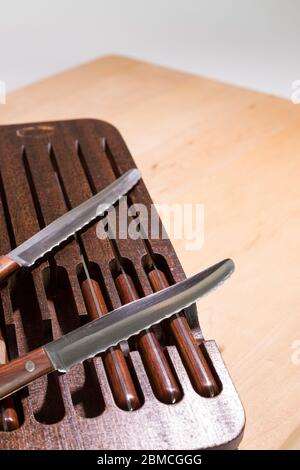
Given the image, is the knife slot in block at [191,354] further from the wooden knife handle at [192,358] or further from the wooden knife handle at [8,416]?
the wooden knife handle at [8,416]

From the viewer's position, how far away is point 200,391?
474 mm

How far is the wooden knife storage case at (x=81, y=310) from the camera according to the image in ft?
1.46

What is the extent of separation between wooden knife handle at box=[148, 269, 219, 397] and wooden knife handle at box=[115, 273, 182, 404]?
0.01 m

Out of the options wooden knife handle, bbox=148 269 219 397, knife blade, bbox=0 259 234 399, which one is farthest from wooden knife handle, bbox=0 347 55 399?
wooden knife handle, bbox=148 269 219 397

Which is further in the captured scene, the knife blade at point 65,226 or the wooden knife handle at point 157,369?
the knife blade at point 65,226

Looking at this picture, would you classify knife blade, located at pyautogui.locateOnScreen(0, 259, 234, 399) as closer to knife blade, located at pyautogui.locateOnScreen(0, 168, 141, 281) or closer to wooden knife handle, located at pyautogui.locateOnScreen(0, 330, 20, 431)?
wooden knife handle, located at pyautogui.locateOnScreen(0, 330, 20, 431)

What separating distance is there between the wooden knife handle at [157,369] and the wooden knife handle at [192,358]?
0.01 m

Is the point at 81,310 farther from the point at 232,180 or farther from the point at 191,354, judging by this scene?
the point at 232,180

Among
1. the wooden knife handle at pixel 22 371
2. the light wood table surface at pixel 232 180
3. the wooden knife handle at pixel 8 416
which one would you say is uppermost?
the wooden knife handle at pixel 22 371

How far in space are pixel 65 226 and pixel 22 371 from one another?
0.65 feet

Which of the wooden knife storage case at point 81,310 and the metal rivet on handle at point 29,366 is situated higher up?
the metal rivet on handle at point 29,366

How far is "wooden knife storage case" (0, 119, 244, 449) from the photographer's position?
1.46 feet

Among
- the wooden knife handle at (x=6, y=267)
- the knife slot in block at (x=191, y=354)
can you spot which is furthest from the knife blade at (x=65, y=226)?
the knife slot in block at (x=191, y=354)
